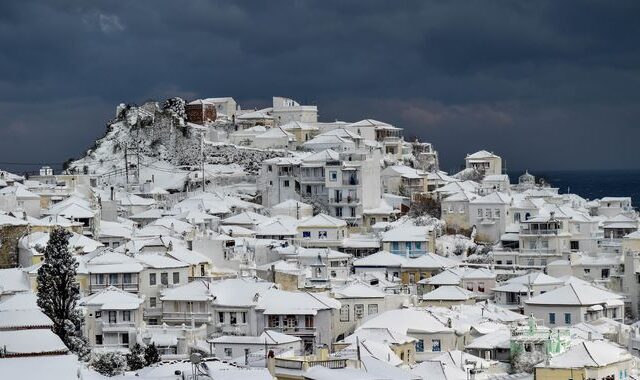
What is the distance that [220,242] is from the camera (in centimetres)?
7625

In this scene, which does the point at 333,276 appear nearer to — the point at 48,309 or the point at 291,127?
the point at 48,309

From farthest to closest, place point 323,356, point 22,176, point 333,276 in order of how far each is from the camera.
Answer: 1. point 22,176
2. point 333,276
3. point 323,356

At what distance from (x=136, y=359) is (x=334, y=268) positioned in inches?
882

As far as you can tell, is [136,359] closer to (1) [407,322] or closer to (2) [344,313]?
(1) [407,322]

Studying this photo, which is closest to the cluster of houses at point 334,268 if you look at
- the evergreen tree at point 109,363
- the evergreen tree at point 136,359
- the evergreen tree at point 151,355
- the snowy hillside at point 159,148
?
the evergreen tree at point 151,355

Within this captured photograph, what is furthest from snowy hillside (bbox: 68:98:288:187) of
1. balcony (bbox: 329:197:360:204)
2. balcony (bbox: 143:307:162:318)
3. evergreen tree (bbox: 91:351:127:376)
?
evergreen tree (bbox: 91:351:127:376)

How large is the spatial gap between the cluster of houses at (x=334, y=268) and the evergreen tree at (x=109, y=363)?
6.84 feet

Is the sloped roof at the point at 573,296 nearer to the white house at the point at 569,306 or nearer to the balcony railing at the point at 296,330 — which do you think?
the white house at the point at 569,306

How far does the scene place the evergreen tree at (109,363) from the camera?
5093 centimetres

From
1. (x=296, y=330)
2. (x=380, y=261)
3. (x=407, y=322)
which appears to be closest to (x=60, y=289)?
(x=296, y=330)

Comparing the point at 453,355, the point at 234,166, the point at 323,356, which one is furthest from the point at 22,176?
the point at 323,356

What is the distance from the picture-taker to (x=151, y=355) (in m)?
55.3

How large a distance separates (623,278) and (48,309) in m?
35.5

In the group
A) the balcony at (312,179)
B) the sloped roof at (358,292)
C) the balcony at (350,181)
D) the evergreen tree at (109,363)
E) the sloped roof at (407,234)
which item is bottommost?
the evergreen tree at (109,363)
